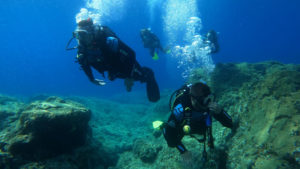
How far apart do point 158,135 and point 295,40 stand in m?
128

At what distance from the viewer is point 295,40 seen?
9738 centimetres

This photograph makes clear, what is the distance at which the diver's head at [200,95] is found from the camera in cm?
279

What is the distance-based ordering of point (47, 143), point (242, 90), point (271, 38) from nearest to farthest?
point (47, 143)
point (242, 90)
point (271, 38)

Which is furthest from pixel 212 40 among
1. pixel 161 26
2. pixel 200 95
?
pixel 161 26

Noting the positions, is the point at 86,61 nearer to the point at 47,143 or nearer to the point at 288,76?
the point at 47,143

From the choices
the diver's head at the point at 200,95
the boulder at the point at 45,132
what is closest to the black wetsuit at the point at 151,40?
the boulder at the point at 45,132

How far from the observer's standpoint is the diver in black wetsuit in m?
2.79

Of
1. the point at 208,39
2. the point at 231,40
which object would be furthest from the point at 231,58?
the point at 208,39

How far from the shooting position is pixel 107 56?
380 cm

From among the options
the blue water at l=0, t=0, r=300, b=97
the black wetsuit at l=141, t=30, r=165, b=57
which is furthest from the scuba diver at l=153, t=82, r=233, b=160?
the blue water at l=0, t=0, r=300, b=97

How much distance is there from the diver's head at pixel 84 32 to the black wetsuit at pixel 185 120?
93.8 inches

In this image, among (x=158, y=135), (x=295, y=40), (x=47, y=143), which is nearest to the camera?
(x=47, y=143)

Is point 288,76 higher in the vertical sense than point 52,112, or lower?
higher

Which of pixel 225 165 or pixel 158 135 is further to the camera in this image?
pixel 158 135
